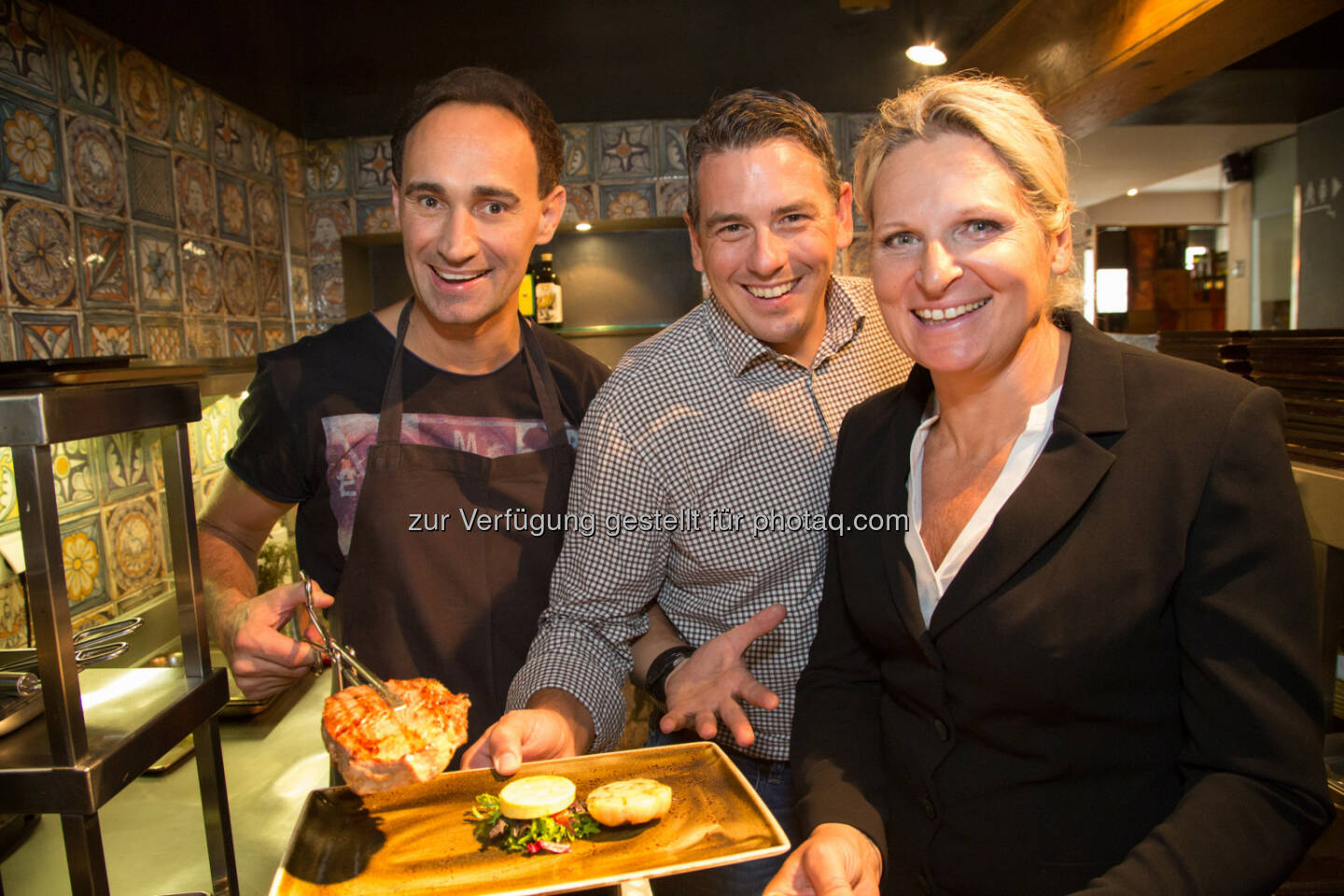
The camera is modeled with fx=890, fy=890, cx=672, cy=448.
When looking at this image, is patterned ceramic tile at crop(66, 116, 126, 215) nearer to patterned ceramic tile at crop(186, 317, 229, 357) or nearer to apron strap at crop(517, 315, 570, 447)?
patterned ceramic tile at crop(186, 317, 229, 357)

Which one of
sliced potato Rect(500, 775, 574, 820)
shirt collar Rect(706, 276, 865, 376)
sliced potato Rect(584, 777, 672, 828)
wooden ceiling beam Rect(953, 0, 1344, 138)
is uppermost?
wooden ceiling beam Rect(953, 0, 1344, 138)

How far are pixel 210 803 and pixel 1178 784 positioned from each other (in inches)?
51.2

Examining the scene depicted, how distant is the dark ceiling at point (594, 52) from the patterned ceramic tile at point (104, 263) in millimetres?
1049

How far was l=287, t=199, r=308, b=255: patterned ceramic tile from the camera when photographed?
3.65m

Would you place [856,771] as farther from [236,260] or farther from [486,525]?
[236,260]

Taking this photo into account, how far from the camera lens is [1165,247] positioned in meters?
11.4

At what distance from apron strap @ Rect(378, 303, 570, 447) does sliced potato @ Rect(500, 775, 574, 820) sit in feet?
2.35

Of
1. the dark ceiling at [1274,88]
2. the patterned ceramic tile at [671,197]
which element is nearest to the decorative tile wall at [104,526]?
the patterned ceramic tile at [671,197]

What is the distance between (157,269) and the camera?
270 centimetres

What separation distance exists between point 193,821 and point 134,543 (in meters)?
1.11

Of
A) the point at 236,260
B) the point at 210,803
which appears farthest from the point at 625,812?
the point at 236,260

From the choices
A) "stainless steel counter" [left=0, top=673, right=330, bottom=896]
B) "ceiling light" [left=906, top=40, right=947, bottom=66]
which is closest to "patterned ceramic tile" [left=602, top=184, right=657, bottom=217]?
"ceiling light" [left=906, top=40, right=947, bottom=66]

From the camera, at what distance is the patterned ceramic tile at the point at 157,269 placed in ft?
8.60

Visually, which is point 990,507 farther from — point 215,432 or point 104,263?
point 215,432
